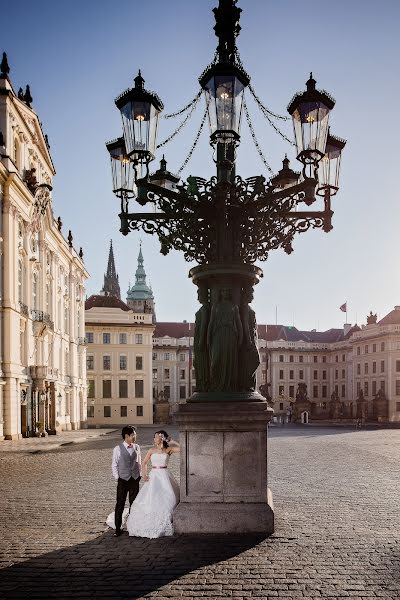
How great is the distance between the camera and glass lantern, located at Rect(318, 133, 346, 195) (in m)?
9.75

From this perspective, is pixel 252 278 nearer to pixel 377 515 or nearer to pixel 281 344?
pixel 377 515

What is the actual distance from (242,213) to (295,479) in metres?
8.72

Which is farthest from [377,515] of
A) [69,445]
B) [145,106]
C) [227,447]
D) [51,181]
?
[51,181]

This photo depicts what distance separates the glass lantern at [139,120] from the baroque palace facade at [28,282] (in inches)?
1042

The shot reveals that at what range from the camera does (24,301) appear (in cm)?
3816

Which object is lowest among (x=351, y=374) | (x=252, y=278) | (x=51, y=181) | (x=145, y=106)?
(x=351, y=374)

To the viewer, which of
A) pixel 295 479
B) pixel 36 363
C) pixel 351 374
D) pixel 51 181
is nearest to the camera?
pixel 295 479

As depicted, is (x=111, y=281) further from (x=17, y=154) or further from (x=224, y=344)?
(x=224, y=344)

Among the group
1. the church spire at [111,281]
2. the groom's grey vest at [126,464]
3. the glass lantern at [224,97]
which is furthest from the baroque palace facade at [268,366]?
the glass lantern at [224,97]

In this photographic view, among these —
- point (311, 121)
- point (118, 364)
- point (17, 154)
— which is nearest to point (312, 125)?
point (311, 121)

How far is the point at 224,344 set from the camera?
30.7 ft

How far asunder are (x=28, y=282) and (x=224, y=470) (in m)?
31.6

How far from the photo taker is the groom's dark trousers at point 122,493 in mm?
9250

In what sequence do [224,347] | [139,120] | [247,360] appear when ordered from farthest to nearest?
[247,360] < [224,347] < [139,120]
